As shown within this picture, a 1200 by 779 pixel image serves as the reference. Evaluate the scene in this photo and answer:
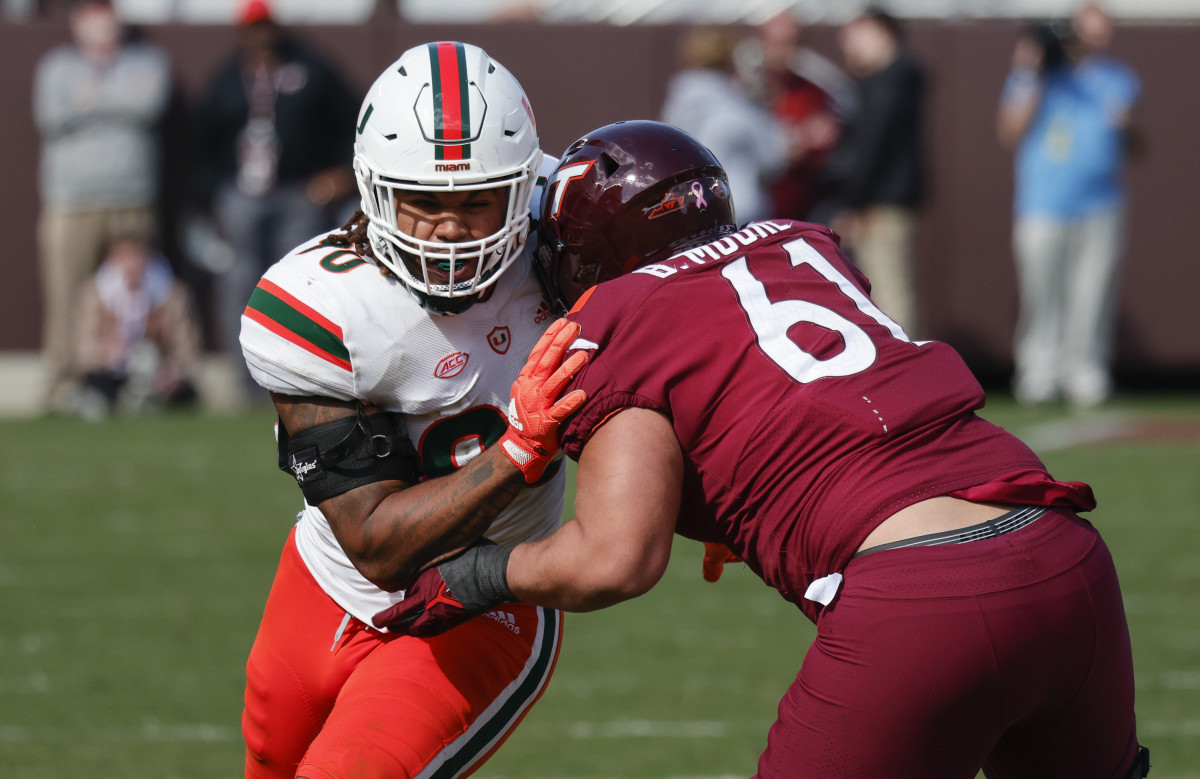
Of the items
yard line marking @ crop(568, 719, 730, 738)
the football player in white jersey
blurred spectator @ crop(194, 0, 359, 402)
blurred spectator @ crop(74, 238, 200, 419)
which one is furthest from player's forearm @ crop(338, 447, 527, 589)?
blurred spectator @ crop(74, 238, 200, 419)

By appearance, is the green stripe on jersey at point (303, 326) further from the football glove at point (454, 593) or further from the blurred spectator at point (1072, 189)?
the blurred spectator at point (1072, 189)

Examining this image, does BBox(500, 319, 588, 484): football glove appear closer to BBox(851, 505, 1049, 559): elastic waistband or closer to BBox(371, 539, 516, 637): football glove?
BBox(371, 539, 516, 637): football glove

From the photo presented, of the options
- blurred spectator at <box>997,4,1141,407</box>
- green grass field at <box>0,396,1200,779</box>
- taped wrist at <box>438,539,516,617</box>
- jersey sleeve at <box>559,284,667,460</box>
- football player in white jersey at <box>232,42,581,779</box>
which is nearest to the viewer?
jersey sleeve at <box>559,284,667,460</box>

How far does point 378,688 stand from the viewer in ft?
8.82

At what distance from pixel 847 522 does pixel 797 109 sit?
8391mm

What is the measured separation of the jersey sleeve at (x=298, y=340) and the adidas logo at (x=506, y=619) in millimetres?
480

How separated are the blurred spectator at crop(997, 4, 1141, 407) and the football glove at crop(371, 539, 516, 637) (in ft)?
24.9

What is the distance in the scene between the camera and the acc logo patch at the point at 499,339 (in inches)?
113

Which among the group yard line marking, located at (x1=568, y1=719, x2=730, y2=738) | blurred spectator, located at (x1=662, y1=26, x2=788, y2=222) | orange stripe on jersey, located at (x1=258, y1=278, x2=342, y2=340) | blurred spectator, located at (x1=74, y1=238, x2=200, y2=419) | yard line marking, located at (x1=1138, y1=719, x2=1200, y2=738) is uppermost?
orange stripe on jersey, located at (x1=258, y1=278, x2=342, y2=340)

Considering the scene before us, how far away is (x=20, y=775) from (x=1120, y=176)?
7.73 meters

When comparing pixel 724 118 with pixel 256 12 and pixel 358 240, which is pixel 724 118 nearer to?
pixel 256 12

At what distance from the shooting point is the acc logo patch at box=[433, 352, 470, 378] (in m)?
2.79

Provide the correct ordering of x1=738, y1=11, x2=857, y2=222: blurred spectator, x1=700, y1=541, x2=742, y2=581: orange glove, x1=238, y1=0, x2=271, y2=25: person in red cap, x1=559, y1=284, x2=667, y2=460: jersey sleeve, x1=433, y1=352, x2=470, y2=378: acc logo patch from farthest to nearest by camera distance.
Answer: x1=738, y1=11, x2=857, y2=222: blurred spectator
x1=238, y1=0, x2=271, y2=25: person in red cap
x1=700, y1=541, x2=742, y2=581: orange glove
x1=433, y1=352, x2=470, y2=378: acc logo patch
x1=559, y1=284, x2=667, y2=460: jersey sleeve

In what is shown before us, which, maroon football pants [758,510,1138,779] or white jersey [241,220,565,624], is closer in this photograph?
maroon football pants [758,510,1138,779]
